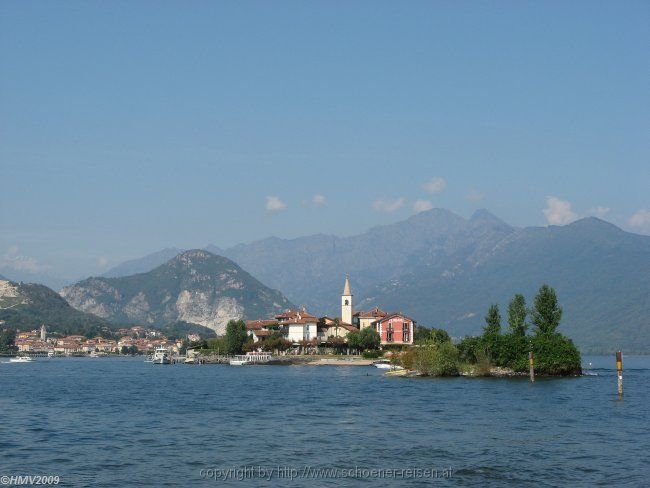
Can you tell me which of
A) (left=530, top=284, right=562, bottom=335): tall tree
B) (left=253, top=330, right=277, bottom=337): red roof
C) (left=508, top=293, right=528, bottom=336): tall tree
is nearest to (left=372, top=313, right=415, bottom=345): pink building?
(left=253, top=330, right=277, bottom=337): red roof

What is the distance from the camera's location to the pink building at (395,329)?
164125 millimetres

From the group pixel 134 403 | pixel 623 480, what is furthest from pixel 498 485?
pixel 134 403

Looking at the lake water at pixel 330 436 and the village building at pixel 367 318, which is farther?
the village building at pixel 367 318

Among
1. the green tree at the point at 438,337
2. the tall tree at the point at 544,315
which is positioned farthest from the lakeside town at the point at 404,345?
the green tree at the point at 438,337

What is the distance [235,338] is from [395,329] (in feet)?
107

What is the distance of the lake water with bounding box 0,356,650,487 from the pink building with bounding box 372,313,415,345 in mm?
87874

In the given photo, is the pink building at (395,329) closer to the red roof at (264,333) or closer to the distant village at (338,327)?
the distant village at (338,327)

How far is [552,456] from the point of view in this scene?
37938 millimetres

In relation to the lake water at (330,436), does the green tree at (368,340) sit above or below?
above

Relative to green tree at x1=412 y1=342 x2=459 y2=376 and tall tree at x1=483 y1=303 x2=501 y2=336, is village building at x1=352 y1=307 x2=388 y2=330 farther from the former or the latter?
green tree at x1=412 y1=342 x2=459 y2=376

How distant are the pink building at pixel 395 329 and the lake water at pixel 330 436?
8787 cm

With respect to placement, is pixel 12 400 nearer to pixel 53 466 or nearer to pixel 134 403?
pixel 134 403

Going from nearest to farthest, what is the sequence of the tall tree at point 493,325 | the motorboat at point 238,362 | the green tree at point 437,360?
the green tree at point 437,360 → the tall tree at point 493,325 → the motorboat at point 238,362

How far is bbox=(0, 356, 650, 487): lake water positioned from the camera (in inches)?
1308
